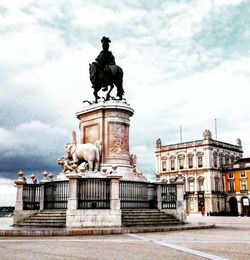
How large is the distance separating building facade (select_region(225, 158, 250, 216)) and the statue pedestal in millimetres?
66496

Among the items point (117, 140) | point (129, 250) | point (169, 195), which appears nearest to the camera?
point (129, 250)

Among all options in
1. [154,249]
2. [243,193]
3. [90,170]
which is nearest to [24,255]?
[154,249]

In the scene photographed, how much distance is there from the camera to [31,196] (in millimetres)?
19266

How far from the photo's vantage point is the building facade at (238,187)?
82062mm

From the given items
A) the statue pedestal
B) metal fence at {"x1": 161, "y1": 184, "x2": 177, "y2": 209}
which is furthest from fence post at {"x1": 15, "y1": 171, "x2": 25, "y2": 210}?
metal fence at {"x1": 161, "y1": 184, "x2": 177, "y2": 209}

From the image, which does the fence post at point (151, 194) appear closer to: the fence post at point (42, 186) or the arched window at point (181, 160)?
the fence post at point (42, 186)

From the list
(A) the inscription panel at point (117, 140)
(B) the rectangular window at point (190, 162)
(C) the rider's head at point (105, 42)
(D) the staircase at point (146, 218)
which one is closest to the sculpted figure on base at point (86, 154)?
(A) the inscription panel at point (117, 140)

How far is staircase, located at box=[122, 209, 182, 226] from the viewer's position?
16906 millimetres

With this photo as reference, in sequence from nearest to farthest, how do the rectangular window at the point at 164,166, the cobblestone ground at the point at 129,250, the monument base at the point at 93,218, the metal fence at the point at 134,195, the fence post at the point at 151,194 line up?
the cobblestone ground at the point at 129,250, the monument base at the point at 93,218, the metal fence at the point at 134,195, the fence post at the point at 151,194, the rectangular window at the point at 164,166

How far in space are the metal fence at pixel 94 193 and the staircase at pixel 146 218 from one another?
1.01 metres

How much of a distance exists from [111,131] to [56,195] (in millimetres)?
4237

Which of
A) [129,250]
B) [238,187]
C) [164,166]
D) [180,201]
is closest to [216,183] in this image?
[238,187]

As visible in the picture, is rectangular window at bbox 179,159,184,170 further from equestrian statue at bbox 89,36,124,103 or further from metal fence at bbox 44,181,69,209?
metal fence at bbox 44,181,69,209

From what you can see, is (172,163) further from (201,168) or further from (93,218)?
(93,218)
